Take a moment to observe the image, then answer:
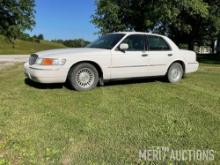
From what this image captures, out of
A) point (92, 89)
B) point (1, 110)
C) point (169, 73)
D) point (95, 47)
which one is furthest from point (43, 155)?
point (169, 73)

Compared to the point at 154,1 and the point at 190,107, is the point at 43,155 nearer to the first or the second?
the point at 190,107

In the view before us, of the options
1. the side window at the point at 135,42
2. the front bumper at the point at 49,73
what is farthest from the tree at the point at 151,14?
the front bumper at the point at 49,73

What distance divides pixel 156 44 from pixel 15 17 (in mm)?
20377

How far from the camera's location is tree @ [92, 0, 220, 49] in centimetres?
2341

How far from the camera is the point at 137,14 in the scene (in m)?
25.6

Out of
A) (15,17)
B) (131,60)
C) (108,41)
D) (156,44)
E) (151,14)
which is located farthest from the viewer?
(15,17)

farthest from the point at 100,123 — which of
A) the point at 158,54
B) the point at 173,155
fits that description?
the point at 158,54

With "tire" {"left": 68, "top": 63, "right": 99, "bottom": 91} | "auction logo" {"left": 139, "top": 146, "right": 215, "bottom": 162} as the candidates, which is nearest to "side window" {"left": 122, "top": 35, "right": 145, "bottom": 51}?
"tire" {"left": 68, "top": 63, "right": 99, "bottom": 91}

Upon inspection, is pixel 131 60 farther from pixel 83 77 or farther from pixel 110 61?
pixel 83 77

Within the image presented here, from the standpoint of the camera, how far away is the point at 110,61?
355 inches

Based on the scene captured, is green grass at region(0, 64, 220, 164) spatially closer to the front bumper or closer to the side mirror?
the front bumper

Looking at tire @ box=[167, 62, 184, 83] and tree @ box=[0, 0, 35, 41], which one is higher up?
tree @ box=[0, 0, 35, 41]

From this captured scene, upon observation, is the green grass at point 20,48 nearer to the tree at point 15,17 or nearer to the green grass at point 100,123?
the tree at point 15,17

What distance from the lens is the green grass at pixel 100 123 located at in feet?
14.3
